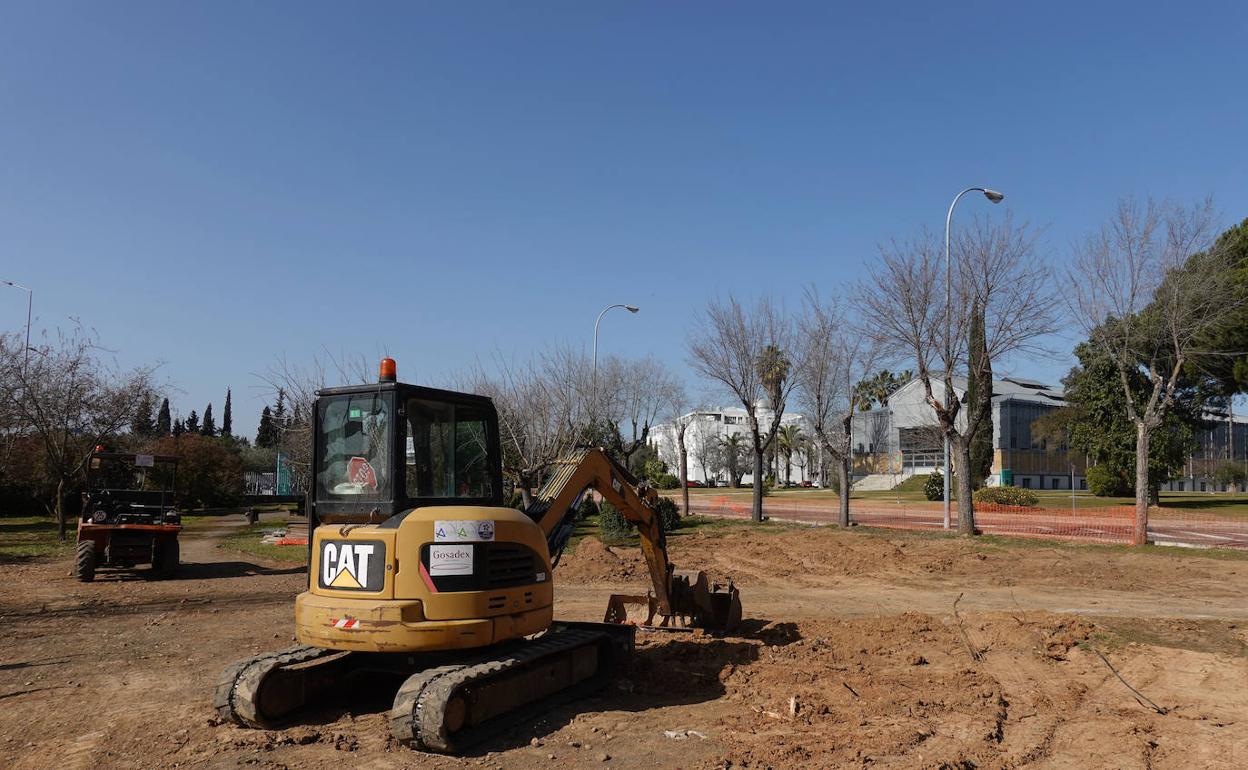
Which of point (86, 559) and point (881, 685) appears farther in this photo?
point (86, 559)

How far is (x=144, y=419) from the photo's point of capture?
43.9 m

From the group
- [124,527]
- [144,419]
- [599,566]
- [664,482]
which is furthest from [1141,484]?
[664,482]

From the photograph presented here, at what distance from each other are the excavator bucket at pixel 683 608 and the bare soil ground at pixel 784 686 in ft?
0.86

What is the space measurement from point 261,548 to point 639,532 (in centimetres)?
1941

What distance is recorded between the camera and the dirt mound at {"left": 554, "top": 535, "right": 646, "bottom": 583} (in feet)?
63.5

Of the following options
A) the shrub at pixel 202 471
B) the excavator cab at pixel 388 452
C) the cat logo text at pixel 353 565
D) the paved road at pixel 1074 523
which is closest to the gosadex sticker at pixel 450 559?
the cat logo text at pixel 353 565

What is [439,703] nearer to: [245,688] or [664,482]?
Result: [245,688]

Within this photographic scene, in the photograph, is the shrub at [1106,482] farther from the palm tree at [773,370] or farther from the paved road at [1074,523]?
the palm tree at [773,370]

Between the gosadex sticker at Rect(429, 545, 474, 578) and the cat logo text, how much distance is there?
1.33 ft

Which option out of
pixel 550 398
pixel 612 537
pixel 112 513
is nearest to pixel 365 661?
pixel 112 513

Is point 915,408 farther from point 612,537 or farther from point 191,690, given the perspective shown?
point 191,690

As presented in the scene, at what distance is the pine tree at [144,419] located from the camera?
124 feet

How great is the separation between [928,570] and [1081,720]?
11.7m

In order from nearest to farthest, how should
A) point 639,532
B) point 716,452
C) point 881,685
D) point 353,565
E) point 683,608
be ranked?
point 353,565 < point 881,685 < point 639,532 < point 683,608 < point 716,452
